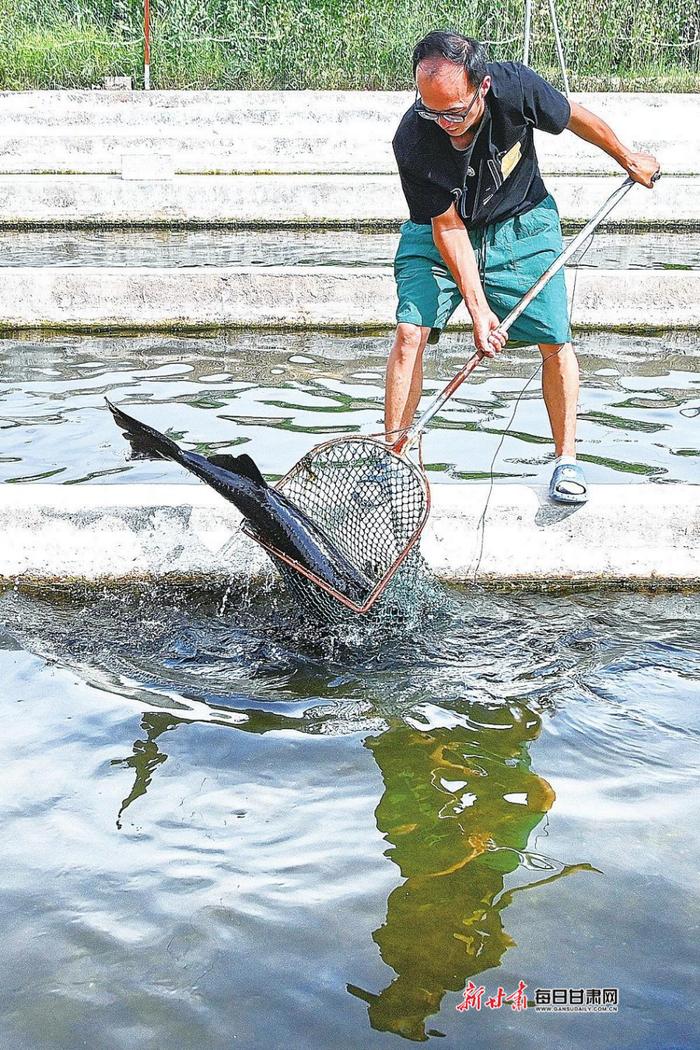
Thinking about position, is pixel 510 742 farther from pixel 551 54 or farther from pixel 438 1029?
pixel 551 54

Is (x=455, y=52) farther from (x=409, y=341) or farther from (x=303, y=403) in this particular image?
(x=303, y=403)

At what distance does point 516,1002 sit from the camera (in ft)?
7.32

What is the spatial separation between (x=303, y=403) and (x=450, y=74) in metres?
3.01

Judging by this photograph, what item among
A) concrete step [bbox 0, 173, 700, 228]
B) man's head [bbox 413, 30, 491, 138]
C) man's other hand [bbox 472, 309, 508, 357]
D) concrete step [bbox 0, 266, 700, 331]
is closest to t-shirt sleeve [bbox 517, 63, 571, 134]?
man's head [bbox 413, 30, 491, 138]

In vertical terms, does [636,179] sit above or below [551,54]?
below

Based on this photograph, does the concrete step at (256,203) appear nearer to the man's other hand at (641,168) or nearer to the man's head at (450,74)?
the man's other hand at (641,168)

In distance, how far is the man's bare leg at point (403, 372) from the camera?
4332mm

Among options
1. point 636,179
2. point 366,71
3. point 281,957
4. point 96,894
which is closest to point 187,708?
point 96,894

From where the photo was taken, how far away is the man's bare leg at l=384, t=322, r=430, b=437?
14.2ft

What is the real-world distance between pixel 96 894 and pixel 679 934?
4.20 ft

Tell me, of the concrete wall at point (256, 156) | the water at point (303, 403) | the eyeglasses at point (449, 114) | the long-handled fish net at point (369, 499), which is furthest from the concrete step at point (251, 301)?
the long-handled fish net at point (369, 499)

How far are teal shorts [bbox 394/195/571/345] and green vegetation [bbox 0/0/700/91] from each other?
17.0 metres

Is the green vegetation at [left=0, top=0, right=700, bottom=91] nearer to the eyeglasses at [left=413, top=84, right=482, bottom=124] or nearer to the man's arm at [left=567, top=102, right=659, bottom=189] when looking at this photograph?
the man's arm at [left=567, top=102, right=659, bottom=189]

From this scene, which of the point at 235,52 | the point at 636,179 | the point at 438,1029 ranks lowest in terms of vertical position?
the point at 438,1029
